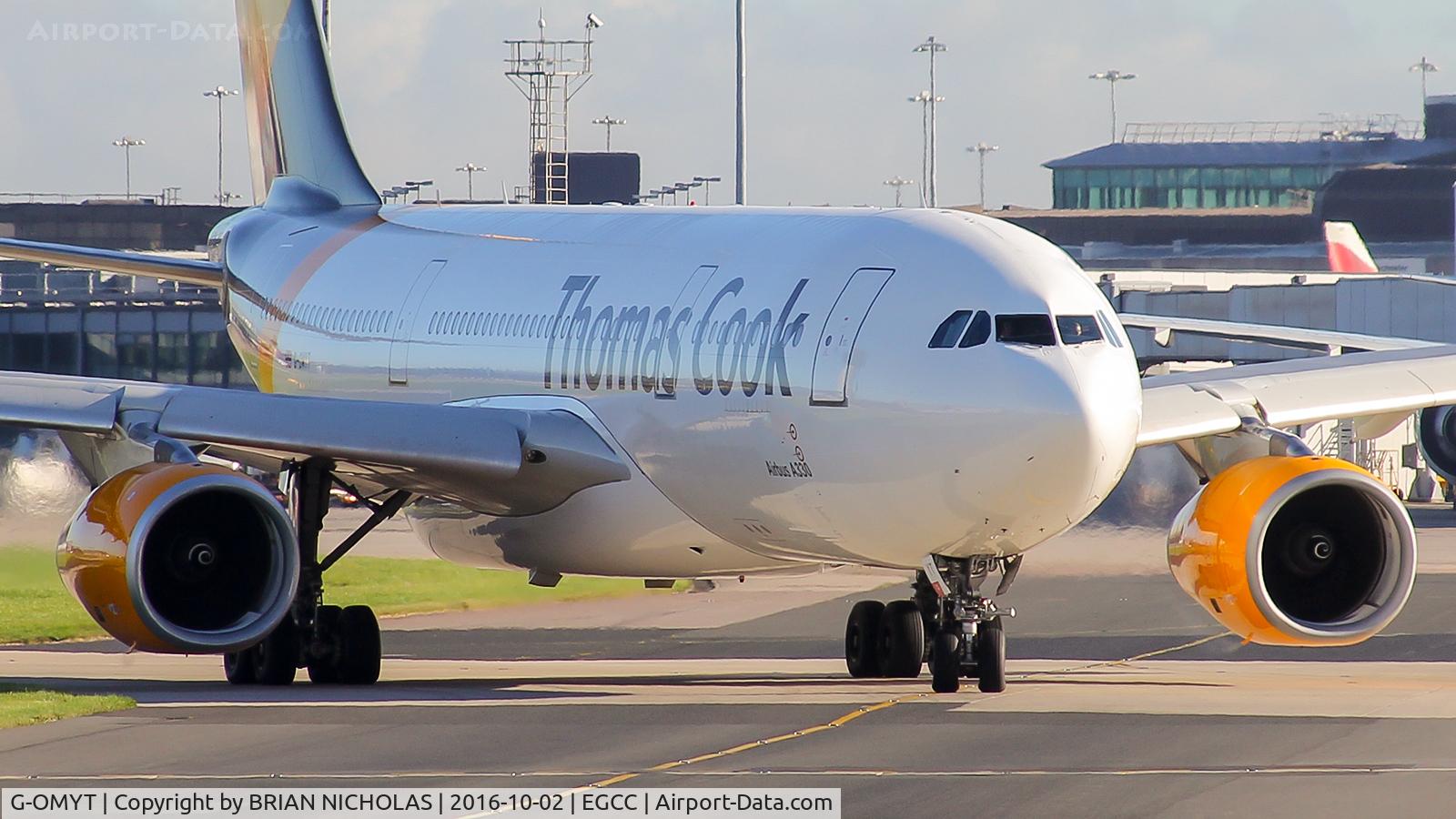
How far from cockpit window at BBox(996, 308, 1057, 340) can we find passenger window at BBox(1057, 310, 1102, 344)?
0.10 meters

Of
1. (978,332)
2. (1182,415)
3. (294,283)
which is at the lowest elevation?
(1182,415)

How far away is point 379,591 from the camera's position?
31453 mm

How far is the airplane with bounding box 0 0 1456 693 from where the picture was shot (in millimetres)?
16516

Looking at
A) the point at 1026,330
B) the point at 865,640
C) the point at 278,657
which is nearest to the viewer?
the point at 1026,330

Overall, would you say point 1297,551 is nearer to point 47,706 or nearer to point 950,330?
point 950,330

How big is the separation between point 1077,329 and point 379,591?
660 inches

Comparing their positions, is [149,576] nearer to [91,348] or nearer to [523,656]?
[523,656]

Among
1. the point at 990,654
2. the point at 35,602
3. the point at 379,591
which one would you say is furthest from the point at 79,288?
the point at 990,654

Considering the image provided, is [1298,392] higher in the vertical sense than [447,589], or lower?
higher

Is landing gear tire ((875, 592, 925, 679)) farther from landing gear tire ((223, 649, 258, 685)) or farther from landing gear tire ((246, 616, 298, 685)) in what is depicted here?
landing gear tire ((223, 649, 258, 685))

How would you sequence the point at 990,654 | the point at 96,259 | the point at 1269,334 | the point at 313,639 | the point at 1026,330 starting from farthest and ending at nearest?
1. the point at 1269,334
2. the point at 96,259
3. the point at 313,639
4. the point at 990,654
5. the point at 1026,330

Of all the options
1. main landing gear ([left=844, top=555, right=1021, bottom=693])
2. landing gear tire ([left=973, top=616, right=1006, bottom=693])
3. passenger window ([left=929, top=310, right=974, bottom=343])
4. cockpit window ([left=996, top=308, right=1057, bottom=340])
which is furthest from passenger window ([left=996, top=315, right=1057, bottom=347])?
landing gear tire ([left=973, top=616, right=1006, bottom=693])

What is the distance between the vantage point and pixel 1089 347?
16375 mm

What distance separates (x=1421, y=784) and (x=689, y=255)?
896 cm
